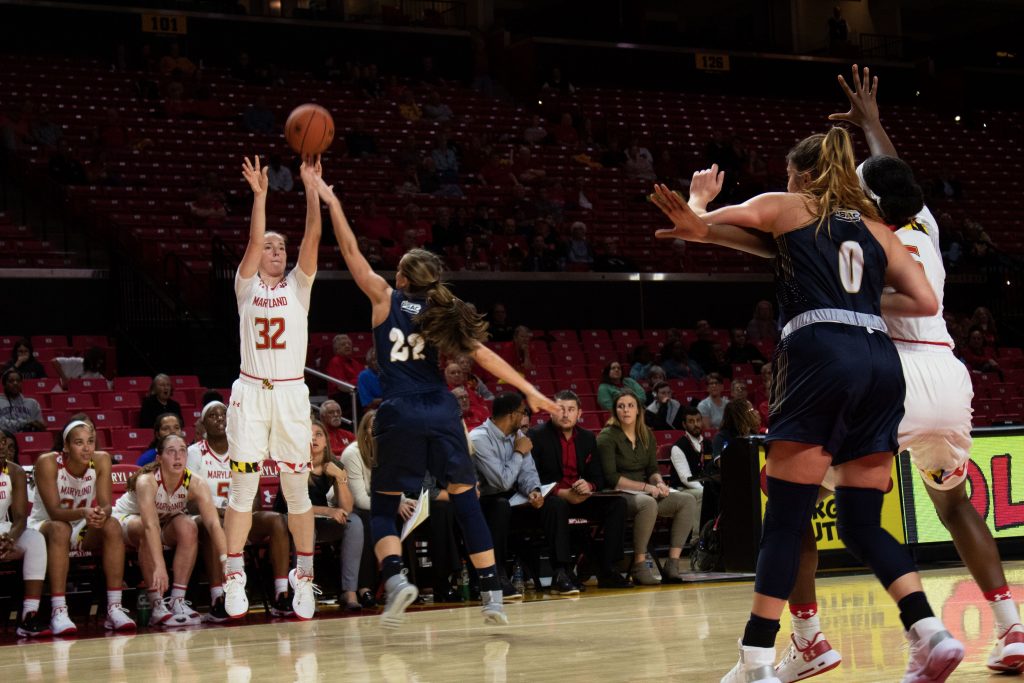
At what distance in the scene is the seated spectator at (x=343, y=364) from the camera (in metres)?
12.8

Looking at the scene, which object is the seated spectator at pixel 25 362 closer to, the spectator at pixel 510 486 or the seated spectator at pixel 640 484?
the spectator at pixel 510 486

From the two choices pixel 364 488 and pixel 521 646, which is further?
pixel 364 488

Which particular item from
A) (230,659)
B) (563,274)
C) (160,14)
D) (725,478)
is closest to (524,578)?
(725,478)

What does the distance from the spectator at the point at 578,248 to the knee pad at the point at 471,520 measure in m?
11.5

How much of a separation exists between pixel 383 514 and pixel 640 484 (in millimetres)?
4110

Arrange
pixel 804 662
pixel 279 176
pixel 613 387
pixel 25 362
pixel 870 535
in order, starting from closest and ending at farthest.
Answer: pixel 870 535 → pixel 804 662 → pixel 25 362 → pixel 613 387 → pixel 279 176

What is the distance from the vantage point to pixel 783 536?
375 cm

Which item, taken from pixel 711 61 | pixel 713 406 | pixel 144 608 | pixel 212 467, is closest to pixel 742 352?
Answer: pixel 713 406

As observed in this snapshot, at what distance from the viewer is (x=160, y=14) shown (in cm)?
2156

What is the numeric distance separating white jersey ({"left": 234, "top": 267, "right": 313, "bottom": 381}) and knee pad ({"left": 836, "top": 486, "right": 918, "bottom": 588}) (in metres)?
4.14

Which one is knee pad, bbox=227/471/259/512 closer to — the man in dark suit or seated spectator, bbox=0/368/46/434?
the man in dark suit

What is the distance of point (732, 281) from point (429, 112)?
6107mm

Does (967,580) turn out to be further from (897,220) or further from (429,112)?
(429,112)

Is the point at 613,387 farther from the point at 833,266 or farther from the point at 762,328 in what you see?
the point at 833,266
